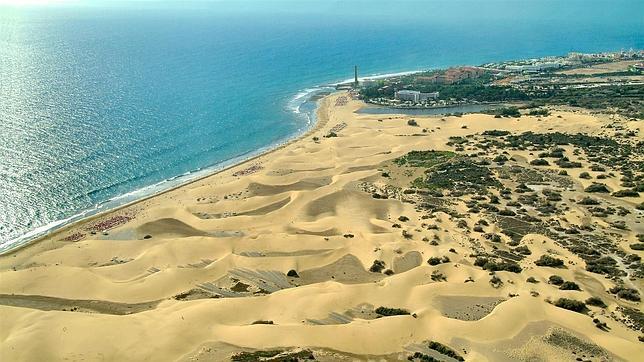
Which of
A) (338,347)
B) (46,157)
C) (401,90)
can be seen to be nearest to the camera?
(338,347)

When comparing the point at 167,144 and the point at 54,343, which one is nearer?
the point at 54,343

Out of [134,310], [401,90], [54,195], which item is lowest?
[134,310]

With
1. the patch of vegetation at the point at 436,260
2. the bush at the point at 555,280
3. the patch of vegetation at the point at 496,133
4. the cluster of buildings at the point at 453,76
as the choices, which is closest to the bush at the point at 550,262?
the bush at the point at 555,280

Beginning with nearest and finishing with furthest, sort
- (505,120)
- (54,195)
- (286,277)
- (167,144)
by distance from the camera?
1. (286,277)
2. (54,195)
3. (167,144)
4. (505,120)

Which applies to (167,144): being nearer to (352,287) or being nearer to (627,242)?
(352,287)

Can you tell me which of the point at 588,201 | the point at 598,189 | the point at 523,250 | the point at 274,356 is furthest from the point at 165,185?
the point at 598,189

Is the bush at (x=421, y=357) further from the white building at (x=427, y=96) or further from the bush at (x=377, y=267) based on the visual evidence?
the white building at (x=427, y=96)

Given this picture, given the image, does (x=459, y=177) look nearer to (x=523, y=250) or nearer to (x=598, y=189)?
(x=598, y=189)

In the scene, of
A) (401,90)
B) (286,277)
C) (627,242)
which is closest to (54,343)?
(286,277)
